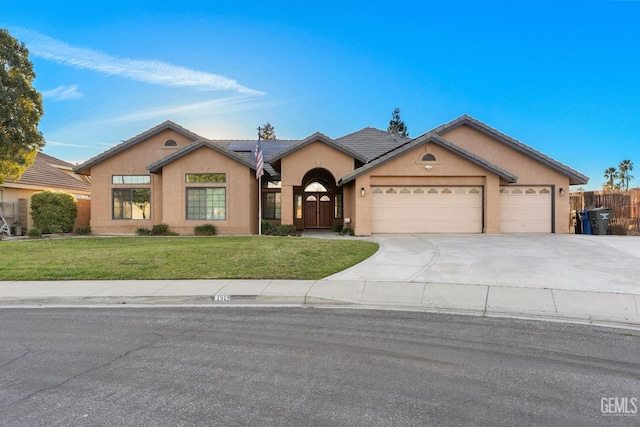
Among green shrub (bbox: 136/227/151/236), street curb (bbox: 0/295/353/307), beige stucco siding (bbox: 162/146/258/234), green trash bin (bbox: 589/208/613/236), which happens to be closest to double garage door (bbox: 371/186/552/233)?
green trash bin (bbox: 589/208/613/236)

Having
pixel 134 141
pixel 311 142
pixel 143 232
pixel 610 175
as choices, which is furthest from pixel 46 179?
pixel 610 175

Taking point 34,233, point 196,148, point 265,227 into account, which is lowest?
point 34,233

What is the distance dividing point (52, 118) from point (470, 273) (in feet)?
78.5

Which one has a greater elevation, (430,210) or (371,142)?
(371,142)

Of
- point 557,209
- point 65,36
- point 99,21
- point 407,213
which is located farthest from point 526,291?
point 65,36

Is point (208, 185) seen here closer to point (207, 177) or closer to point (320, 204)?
point (207, 177)

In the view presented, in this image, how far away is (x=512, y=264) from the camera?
411 inches

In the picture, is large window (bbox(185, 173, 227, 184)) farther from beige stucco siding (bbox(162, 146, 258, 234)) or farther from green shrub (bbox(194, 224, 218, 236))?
green shrub (bbox(194, 224, 218, 236))

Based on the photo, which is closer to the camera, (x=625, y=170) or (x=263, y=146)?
(x=263, y=146)

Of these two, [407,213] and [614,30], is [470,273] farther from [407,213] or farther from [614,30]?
[614,30]

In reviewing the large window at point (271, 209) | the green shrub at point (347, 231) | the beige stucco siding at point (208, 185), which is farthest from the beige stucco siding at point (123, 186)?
the green shrub at point (347, 231)

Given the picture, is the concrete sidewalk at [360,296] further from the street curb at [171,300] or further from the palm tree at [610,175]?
the palm tree at [610,175]

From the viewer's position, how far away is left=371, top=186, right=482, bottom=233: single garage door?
18.2 metres

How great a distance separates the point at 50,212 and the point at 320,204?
A: 610 inches
